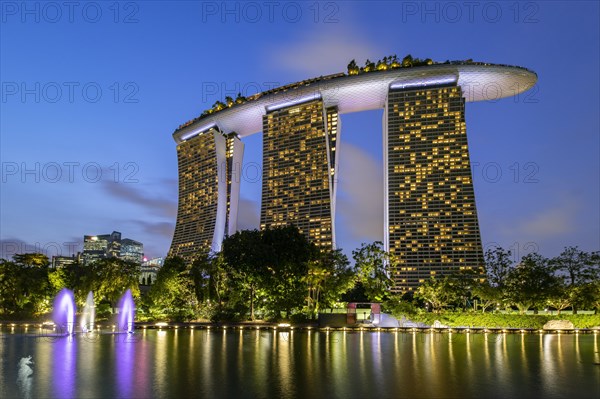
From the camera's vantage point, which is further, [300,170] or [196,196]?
[196,196]

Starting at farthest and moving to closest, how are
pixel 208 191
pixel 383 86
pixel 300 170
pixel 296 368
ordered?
pixel 208 191 < pixel 300 170 < pixel 383 86 < pixel 296 368

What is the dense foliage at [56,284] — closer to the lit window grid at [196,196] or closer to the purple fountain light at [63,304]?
the purple fountain light at [63,304]

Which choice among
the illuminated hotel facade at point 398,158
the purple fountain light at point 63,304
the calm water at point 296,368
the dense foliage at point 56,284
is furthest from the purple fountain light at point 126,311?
the illuminated hotel facade at point 398,158

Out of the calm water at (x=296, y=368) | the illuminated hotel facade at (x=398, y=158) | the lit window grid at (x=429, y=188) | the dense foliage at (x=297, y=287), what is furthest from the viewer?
the illuminated hotel facade at (x=398, y=158)

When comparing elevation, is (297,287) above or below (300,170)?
below

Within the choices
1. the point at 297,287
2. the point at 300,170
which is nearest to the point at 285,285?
the point at 297,287

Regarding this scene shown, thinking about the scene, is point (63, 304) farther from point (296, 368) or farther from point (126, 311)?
point (296, 368)

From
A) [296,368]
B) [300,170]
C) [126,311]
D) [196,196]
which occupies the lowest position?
[296,368]
